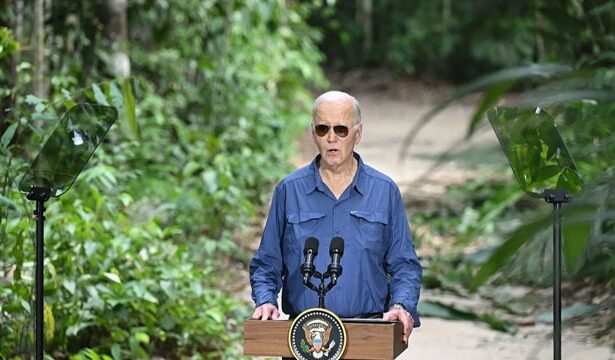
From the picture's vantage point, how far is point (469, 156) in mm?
1674

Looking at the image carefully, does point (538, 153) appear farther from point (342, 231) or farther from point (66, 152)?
point (66, 152)

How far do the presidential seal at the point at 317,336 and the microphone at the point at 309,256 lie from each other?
101 millimetres

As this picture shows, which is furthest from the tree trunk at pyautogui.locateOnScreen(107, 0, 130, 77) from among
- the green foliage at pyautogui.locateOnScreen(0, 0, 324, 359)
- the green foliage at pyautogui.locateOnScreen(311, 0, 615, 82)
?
the green foliage at pyautogui.locateOnScreen(311, 0, 615, 82)

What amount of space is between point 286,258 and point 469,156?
104cm

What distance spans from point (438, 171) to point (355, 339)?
2.84m

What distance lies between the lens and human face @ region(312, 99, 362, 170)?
2.58m

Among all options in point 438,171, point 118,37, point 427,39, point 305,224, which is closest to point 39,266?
point 305,224

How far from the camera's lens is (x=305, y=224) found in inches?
102

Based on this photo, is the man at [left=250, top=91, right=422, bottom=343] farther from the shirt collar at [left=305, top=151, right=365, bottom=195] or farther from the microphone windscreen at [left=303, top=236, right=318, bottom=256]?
the microphone windscreen at [left=303, top=236, right=318, bottom=256]

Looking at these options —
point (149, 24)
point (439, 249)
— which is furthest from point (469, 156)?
point (149, 24)

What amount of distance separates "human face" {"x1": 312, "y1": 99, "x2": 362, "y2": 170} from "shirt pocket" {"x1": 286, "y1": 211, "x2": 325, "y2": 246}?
0.12m

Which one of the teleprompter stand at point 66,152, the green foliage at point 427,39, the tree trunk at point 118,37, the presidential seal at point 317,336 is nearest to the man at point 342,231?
the presidential seal at point 317,336

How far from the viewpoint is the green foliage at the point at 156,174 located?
15.1ft

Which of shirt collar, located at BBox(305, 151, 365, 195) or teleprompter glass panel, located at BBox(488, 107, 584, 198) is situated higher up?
teleprompter glass panel, located at BBox(488, 107, 584, 198)
